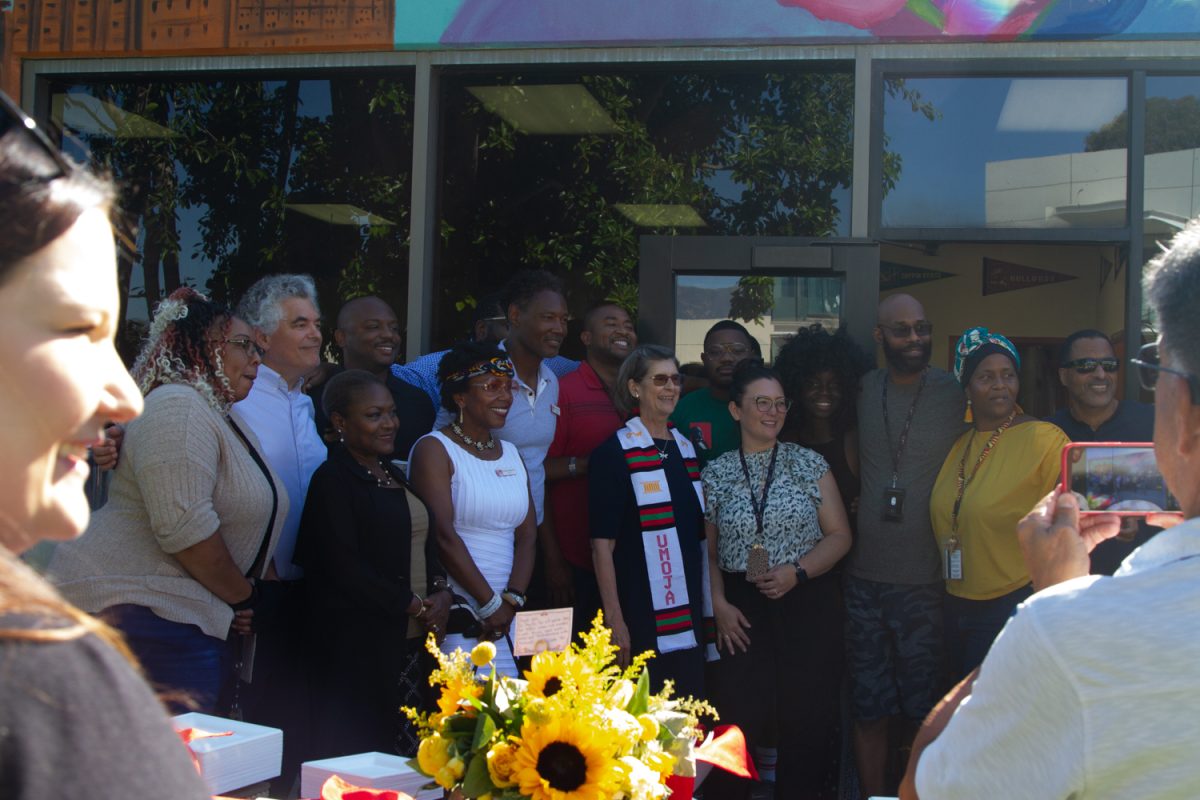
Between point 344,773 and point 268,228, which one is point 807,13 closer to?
point 268,228

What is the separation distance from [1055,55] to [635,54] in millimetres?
1872

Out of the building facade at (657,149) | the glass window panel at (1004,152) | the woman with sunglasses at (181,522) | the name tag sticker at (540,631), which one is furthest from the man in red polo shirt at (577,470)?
the name tag sticker at (540,631)

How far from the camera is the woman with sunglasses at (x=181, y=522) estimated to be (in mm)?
3270

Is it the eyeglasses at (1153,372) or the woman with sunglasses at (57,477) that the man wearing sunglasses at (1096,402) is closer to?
the eyeglasses at (1153,372)

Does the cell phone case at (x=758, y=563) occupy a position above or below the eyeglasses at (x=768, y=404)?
below

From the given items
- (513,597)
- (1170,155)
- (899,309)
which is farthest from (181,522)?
(1170,155)

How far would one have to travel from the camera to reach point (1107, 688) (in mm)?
1188

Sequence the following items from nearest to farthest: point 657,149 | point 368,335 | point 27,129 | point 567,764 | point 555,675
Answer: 1. point 27,129
2. point 567,764
3. point 555,675
4. point 368,335
5. point 657,149

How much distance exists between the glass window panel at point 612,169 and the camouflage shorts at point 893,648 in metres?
1.76

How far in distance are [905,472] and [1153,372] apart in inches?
121

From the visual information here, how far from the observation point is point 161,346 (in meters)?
3.53

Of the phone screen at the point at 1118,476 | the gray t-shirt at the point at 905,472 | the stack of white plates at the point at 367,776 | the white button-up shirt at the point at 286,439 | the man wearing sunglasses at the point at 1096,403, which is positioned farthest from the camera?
the gray t-shirt at the point at 905,472

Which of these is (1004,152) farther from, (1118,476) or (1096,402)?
(1118,476)

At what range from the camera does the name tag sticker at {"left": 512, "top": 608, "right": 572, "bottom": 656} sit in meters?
2.35
